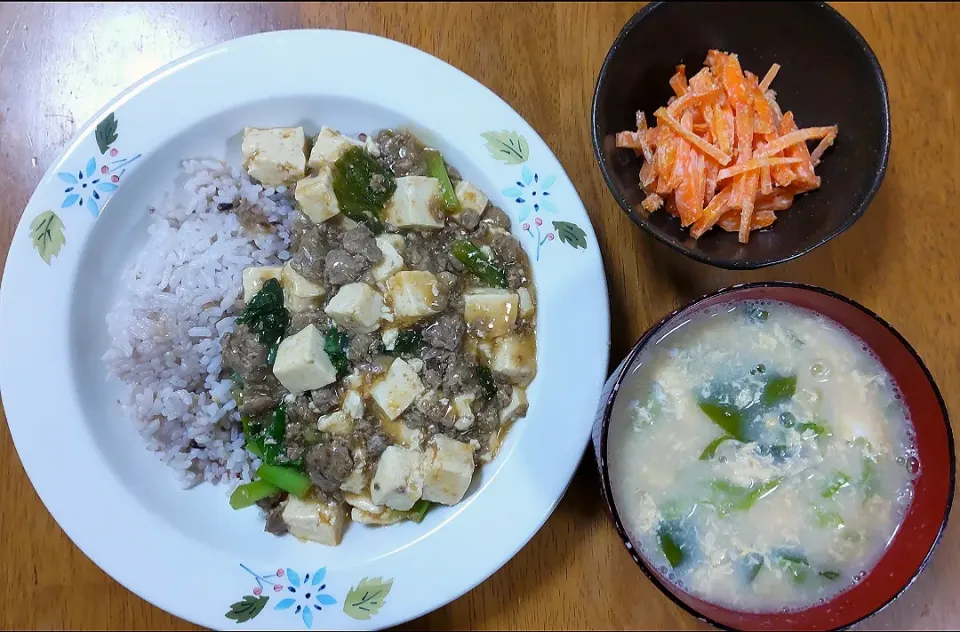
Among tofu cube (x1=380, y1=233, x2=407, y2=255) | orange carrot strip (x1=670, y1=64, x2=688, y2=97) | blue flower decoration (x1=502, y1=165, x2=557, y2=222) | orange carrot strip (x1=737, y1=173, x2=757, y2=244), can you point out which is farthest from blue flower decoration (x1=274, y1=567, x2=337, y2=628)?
orange carrot strip (x1=670, y1=64, x2=688, y2=97)

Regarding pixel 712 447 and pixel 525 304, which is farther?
pixel 525 304

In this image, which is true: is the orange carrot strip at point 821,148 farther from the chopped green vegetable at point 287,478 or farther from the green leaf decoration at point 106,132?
the green leaf decoration at point 106,132

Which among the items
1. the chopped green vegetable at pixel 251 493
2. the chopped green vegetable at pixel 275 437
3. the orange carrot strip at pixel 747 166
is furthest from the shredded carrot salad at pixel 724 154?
the chopped green vegetable at pixel 251 493

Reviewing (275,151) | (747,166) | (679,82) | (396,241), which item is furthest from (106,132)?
(747,166)

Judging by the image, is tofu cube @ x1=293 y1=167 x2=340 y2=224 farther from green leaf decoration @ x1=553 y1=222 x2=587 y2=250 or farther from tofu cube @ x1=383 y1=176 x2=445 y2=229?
green leaf decoration @ x1=553 y1=222 x2=587 y2=250

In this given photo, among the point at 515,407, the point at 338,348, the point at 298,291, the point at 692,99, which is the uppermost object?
the point at 692,99

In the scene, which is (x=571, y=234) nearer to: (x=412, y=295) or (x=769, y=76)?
(x=412, y=295)
